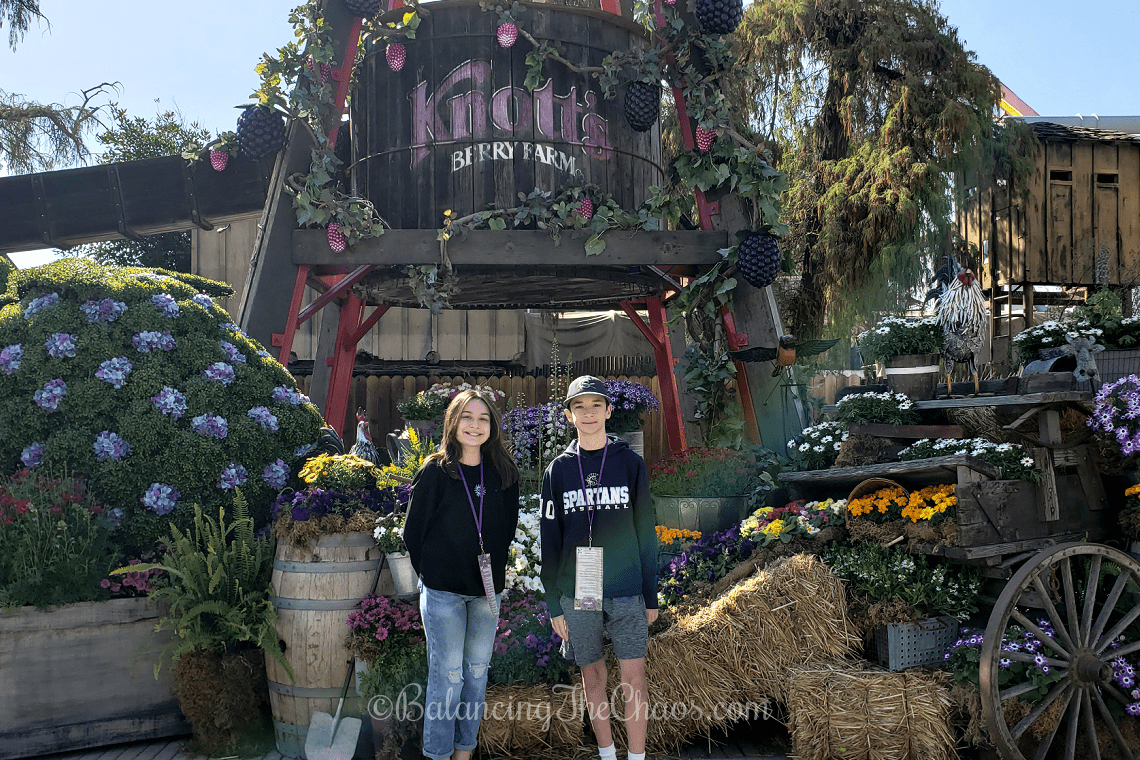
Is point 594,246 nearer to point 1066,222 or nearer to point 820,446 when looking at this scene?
point 820,446

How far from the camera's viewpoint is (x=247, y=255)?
48.3 feet

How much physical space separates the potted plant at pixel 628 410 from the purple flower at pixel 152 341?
342cm

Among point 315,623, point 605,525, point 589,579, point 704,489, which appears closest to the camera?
point 589,579

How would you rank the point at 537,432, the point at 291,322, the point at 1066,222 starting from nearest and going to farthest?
the point at 291,322
the point at 537,432
the point at 1066,222

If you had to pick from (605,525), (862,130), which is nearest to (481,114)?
(605,525)

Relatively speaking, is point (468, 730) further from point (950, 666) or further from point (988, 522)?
point (988, 522)

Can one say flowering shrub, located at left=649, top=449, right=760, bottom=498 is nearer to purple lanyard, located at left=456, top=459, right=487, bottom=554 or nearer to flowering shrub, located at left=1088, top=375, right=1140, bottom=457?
flowering shrub, located at left=1088, top=375, right=1140, bottom=457

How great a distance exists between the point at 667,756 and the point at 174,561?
3015 millimetres

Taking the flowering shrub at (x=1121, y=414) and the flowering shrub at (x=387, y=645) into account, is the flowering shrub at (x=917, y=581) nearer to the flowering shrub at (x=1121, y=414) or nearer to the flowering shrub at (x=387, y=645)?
the flowering shrub at (x=1121, y=414)

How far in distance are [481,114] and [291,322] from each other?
8.04ft

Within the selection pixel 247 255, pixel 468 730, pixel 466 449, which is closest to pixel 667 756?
pixel 468 730

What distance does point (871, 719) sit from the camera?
452 cm

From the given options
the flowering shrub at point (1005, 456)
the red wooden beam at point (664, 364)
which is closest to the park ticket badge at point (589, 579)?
the flowering shrub at point (1005, 456)

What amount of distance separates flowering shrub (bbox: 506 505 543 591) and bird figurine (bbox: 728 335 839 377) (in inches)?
103
